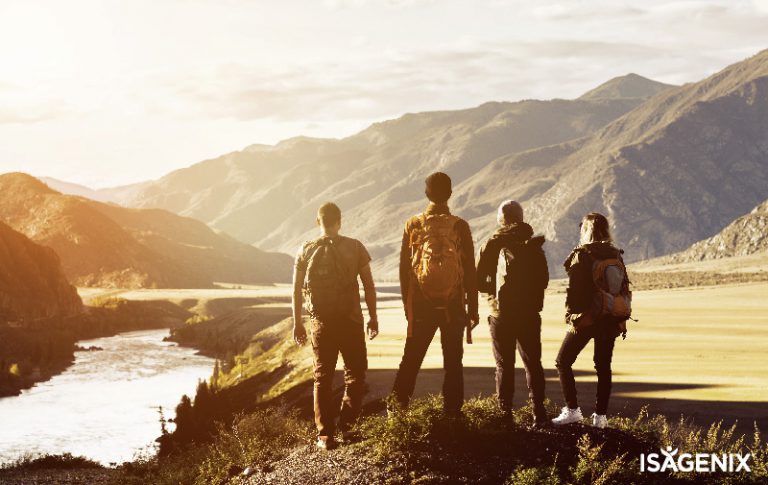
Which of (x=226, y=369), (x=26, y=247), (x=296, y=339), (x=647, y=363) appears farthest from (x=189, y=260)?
(x=296, y=339)

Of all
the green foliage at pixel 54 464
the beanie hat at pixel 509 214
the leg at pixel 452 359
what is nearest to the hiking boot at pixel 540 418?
the leg at pixel 452 359

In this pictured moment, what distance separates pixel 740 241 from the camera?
4350 inches

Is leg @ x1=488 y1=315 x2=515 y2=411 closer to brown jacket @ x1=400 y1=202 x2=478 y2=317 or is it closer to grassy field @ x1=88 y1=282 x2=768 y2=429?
brown jacket @ x1=400 y1=202 x2=478 y2=317

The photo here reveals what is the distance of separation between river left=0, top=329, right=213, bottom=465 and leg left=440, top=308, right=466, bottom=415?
1632 cm

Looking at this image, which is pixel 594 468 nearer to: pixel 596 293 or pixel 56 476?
pixel 596 293

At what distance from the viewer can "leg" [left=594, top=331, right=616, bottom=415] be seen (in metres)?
9.59

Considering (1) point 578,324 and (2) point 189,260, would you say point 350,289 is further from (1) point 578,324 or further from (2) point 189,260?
(2) point 189,260

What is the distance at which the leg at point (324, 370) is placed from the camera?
9727mm

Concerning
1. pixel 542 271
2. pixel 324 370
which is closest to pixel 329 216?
pixel 324 370

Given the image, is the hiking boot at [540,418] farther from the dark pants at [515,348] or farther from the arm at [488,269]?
the arm at [488,269]

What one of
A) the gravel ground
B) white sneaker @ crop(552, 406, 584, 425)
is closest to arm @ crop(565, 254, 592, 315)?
white sneaker @ crop(552, 406, 584, 425)

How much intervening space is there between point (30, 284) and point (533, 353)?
71.3 metres

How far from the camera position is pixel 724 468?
365 inches

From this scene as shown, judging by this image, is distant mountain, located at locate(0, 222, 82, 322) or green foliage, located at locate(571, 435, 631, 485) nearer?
green foliage, located at locate(571, 435, 631, 485)
